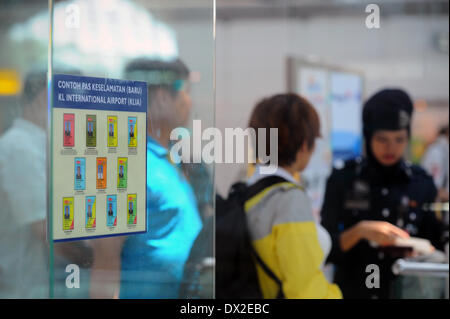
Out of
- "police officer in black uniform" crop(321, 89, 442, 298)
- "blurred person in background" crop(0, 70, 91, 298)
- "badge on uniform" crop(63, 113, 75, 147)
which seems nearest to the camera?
"badge on uniform" crop(63, 113, 75, 147)

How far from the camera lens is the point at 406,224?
304 cm

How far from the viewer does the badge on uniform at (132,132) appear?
2.41 metres

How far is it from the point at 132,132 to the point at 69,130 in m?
0.22

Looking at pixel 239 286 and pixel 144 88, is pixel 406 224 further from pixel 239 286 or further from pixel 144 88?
pixel 144 88

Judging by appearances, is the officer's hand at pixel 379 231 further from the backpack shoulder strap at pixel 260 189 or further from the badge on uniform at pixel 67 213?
the badge on uniform at pixel 67 213

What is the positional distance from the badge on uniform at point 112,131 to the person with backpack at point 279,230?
0.52 meters

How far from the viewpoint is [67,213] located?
232 cm

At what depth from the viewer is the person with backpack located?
252 cm

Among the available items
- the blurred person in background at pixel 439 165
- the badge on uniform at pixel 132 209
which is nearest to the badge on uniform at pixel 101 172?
the badge on uniform at pixel 132 209

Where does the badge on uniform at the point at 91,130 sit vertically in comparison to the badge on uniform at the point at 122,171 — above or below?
above

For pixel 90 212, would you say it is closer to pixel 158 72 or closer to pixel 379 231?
pixel 158 72

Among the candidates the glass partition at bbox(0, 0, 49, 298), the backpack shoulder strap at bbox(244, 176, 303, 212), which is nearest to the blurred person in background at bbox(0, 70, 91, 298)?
the glass partition at bbox(0, 0, 49, 298)

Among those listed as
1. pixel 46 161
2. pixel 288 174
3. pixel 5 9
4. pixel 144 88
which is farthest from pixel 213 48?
pixel 5 9

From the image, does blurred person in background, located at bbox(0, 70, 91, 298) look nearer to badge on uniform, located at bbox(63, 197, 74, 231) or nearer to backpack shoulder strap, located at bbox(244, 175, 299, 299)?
badge on uniform, located at bbox(63, 197, 74, 231)
